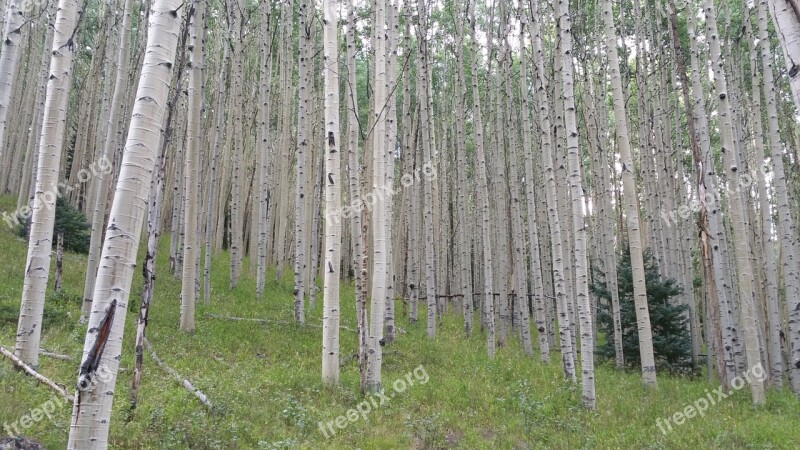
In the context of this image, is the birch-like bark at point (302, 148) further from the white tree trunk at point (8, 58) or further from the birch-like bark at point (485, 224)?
the white tree trunk at point (8, 58)

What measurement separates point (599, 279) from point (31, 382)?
1435cm

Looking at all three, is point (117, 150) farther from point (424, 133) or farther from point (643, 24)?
point (643, 24)

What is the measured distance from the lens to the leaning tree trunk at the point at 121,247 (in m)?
2.84

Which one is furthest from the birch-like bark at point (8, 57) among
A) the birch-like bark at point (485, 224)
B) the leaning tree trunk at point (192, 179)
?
the birch-like bark at point (485, 224)

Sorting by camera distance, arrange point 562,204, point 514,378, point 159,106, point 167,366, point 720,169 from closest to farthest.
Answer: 1. point 159,106
2. point 167,366
3. point 514,378
4. point 562,204
5. point 720,169

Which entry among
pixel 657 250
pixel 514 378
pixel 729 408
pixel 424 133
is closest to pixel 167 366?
pixel 514 378

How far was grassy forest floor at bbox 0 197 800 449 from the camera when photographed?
5469 mm

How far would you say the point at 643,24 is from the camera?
1446 cm

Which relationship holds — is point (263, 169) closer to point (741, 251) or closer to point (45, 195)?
point (45, 195)

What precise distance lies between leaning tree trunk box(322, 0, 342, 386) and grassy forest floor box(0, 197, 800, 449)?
0.53m

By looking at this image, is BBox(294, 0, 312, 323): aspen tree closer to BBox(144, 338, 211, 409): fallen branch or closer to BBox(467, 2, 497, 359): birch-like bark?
BBox(144, 338, 211, 409): fallen branch

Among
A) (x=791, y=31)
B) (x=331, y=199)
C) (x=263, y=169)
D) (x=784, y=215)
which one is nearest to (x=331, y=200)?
(x=331, y=199)

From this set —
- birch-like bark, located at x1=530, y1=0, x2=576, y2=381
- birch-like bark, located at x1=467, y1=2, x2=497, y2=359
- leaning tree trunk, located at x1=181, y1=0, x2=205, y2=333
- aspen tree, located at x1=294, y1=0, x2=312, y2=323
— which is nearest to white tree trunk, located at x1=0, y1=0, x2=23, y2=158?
leaning tree trunk, located at x1=181, y1=0, x2=205, y2=333

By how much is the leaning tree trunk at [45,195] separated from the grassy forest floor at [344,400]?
1.37 ft
